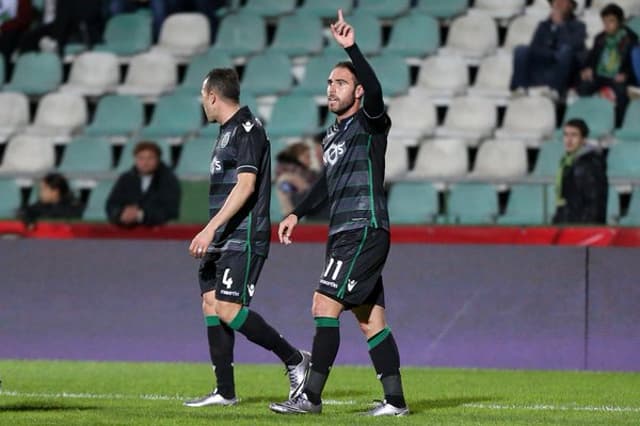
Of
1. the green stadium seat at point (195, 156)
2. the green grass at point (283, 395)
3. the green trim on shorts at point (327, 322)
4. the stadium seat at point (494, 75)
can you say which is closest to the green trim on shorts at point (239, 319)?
the green grass at point (283, 395)

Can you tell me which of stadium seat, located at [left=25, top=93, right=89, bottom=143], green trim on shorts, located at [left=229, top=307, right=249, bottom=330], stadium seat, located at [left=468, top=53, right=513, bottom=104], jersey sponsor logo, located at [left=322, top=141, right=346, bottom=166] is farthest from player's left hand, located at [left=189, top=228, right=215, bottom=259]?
stadium seat, located at [left=25, top=93, right=89, bottom=143]

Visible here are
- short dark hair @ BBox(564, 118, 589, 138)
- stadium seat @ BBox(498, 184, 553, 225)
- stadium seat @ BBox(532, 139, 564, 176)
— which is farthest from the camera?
stadium seat @ BBox(532, 139, 564, 176)

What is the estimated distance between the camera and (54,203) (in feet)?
43.0

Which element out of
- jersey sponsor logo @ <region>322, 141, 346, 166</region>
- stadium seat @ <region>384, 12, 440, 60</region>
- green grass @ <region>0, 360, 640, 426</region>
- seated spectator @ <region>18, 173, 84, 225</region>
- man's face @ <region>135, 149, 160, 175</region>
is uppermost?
stadium seat @ <region>384, 12, 440, 60</region>

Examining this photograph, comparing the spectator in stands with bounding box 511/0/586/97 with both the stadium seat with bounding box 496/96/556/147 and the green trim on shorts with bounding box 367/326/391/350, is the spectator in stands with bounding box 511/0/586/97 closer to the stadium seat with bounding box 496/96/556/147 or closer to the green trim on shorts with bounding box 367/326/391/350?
the stadium seat with bounding box 496/96/556/147

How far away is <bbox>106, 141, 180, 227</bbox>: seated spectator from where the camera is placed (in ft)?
40.1

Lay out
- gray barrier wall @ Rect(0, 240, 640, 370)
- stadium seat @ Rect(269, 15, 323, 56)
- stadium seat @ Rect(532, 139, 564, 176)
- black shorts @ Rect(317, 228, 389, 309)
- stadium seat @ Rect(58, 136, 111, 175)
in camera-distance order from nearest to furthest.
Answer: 1. black shorts @ Rect(317, 228, 389, 309)
2. gray barrier wall @ Rect(0, 240, 640, 370)
3. stadium seat @ Rect(532, 139, 564, 176)
4. stadium seat @ Rect(58, 136, 111, 175)
5. stadium seat @ Rect(269, 15, 323, 56)

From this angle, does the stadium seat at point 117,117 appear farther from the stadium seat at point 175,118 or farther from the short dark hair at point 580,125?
the short dark hair at point 580,125

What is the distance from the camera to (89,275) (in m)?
11.9

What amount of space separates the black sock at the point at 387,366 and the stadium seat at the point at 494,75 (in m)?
8.29

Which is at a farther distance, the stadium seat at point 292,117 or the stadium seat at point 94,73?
the stadium seat at point 94,73

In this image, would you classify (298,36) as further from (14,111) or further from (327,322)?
(327,322)

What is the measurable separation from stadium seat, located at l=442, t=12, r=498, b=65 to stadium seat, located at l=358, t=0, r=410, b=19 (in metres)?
0.80

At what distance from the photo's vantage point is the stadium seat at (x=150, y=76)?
1709cm
